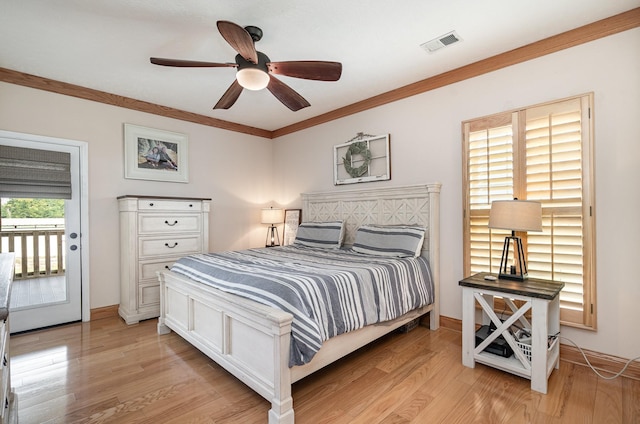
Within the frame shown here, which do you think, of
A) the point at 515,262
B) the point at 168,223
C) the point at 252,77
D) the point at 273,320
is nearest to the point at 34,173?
the point at 168,223

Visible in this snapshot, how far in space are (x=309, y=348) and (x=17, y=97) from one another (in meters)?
3.79

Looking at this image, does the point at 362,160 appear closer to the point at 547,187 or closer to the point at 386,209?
the point at 386,209

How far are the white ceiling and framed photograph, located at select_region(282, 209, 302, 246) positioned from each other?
6.82ft

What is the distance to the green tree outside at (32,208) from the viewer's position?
9.96 ft

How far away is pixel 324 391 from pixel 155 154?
3478 mm

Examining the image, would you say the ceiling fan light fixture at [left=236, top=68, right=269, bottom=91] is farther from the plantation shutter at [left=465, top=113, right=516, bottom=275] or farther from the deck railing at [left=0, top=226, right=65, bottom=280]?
the deck railing at [left=0, top=226, right=65, bottom=280]

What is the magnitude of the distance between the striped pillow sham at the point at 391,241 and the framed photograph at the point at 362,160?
72cm

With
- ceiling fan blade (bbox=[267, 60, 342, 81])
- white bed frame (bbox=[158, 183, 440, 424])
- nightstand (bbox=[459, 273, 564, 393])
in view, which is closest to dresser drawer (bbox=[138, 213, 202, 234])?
white bed frame (bbox=[158, 183, 440, 424])

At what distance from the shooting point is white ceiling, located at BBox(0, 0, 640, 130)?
2129 mm

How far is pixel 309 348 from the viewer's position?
1.75 metres

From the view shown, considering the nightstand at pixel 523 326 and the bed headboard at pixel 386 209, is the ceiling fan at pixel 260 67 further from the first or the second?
the nightstand at pixel 523 326

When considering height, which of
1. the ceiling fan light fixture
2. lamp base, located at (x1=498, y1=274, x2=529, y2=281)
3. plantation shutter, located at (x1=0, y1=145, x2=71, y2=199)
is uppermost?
the ceiling fan light fixture

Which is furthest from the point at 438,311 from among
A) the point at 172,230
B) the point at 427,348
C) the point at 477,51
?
the point at 172,230

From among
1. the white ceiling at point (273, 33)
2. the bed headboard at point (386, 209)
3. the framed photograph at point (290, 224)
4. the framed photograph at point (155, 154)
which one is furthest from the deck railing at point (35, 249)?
the bed headboard at point (386, 209)
